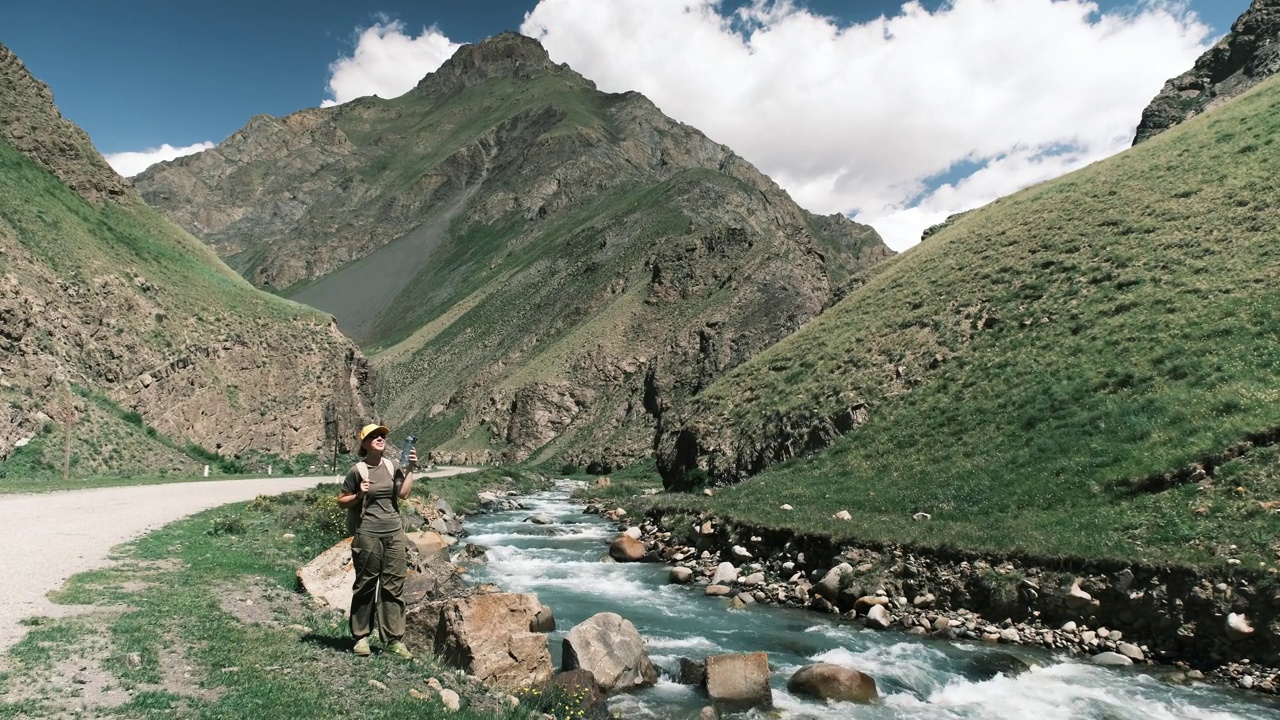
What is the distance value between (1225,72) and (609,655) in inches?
3858

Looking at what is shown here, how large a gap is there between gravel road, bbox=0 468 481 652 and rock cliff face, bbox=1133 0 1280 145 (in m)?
81.6

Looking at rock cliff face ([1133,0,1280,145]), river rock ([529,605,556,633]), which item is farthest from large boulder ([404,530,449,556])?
rock cliff face ([1133,0,1280,145])

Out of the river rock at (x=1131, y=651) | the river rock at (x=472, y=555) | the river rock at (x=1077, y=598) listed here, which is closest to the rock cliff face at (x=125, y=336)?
the river rock at (x=472, y=555)

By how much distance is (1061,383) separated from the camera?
22344 mm

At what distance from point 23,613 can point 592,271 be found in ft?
344

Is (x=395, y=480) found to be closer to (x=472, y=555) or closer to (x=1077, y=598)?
(x=1077, y=598)

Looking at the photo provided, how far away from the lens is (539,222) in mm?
169750

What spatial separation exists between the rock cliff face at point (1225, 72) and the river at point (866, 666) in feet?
236

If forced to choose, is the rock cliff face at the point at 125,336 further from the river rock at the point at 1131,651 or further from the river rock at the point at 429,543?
the river rock at the point at 1131,651

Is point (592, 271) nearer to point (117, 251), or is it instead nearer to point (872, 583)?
point (117, 251)

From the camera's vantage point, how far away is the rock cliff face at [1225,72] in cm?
6731

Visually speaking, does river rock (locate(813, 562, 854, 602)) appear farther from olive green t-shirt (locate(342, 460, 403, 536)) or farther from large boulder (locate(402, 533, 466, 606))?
olive green t-shirt (locate(342, 460, 403, 536))

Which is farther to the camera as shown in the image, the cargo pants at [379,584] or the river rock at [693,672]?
the river rock at [693,672]

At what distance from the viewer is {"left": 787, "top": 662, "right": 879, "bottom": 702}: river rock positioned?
36.7ft
